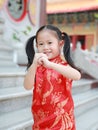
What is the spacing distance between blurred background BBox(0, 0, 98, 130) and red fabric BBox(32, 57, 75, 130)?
28.4 inches

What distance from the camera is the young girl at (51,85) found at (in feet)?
5.15

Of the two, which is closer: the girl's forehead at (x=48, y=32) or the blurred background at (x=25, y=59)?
the girl's forehead at (x=48, y=32)

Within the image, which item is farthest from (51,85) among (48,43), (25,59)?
(25,59)

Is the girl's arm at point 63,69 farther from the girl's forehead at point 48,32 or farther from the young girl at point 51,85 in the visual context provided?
the girl's forehead at point 48,32

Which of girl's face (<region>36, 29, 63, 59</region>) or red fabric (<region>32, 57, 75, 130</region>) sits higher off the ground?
girl's face (<region>36, 29, 63, 59</region>)

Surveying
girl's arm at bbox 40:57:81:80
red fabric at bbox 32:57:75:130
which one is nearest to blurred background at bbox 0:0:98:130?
red fabric at bbox 32:57:75:130

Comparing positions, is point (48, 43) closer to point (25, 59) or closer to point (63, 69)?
point (63, 69)

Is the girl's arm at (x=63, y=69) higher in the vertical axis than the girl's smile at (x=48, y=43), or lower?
lower

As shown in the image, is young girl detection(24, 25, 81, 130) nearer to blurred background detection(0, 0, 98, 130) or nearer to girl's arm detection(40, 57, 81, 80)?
girl's arm detection(40, 57, 81, 80)

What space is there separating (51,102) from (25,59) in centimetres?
420

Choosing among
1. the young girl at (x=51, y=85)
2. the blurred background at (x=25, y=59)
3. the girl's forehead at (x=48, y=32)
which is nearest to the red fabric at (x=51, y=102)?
the young girl at (x=51, y=85)

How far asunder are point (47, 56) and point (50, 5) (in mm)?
12412

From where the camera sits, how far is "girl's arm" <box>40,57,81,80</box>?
150cm

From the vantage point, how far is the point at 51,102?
A: 5.20 feet
